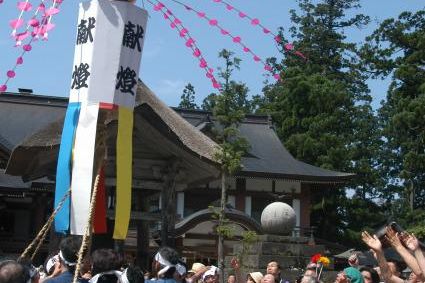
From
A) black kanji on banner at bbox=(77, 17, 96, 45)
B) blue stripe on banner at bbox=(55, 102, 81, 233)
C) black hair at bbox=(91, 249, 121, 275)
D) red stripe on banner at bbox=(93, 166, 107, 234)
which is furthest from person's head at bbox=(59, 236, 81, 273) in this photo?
black kanji on banner at bbox=(77, 17, 96, 45)

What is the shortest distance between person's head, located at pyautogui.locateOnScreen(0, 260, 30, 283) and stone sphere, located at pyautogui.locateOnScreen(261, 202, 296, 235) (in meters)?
8.70

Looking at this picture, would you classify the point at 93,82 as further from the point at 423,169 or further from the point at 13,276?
the point at 423,169

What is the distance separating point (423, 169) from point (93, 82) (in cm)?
2417

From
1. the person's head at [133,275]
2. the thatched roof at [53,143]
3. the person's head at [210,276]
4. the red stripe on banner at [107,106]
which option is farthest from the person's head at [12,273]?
the thatched roof at [53,143]

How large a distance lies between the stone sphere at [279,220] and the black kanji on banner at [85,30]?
7048mm

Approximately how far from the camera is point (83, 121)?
5867mm

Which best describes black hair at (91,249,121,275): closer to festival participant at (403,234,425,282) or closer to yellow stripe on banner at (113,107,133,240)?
yellow stripe on banner at (113,107,133,240)

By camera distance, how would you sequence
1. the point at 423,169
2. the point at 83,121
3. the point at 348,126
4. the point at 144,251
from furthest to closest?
the point at 348,126, the point at 423,169, the point at 144,251, the point at 83,121

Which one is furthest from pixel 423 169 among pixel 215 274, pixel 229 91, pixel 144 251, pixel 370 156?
pixel 215 274

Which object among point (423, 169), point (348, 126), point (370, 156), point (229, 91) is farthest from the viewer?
point (370, 156)

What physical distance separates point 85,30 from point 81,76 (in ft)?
1.32

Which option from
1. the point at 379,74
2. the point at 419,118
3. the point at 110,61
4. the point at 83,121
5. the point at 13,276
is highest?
the point at 379,74

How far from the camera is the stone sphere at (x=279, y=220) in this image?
40.6 feet

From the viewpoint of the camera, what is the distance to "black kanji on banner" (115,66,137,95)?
19.6ft
